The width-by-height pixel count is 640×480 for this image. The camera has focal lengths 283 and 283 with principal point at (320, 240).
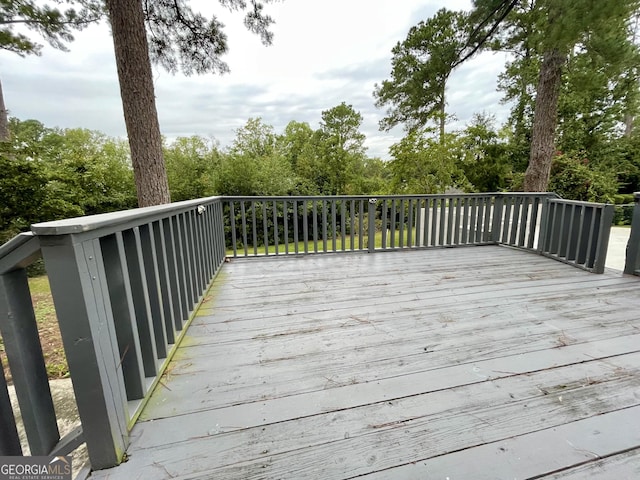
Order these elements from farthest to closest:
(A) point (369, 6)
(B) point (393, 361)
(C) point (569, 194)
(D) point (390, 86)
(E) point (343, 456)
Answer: (D) point (390, 86) → (C) point (569, 194) → (A) point (369, 6) → (B) point (393, 361) → (E) point (343, 456)

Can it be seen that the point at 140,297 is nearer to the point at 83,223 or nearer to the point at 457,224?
the point at 83,223

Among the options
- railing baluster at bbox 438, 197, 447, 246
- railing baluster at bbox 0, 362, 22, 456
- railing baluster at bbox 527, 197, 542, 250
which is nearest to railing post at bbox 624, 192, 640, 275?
railing baluster at bbox 527, 197, 542, 250

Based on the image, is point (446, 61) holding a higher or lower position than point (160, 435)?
higher

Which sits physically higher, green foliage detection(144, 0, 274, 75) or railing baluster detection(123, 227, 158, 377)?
green foliage detection(144, 0, 274, 75)

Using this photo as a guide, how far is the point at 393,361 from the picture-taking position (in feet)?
5.14

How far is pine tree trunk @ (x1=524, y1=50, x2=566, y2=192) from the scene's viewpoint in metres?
4.84

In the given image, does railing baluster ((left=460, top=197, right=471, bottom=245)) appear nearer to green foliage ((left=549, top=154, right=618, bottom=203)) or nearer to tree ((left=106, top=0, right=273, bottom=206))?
tree ((left=106, top=0, right=273, bottom=206))

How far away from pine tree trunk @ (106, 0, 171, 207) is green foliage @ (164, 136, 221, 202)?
8.19 meters

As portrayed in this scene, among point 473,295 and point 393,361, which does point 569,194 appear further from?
point 393,361

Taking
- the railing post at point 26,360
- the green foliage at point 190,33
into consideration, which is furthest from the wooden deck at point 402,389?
the green foliage at point 190,33

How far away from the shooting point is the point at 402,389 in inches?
53.1

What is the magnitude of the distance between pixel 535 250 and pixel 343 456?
13.5 ft

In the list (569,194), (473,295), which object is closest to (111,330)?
(473,295)

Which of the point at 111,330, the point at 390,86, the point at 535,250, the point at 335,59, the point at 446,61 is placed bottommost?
the point at 535,250
